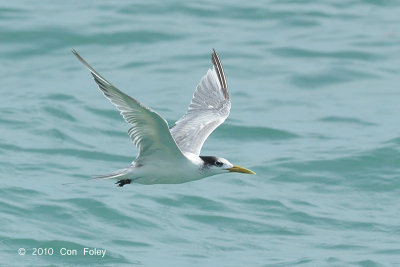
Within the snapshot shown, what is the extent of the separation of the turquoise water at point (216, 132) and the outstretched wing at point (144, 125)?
7.54 ft

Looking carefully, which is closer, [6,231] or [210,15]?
[6,231]

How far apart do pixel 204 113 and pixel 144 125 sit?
2.59 metres

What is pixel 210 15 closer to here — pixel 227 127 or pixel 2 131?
pixel 227 127

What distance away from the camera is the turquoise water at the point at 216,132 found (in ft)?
45.1

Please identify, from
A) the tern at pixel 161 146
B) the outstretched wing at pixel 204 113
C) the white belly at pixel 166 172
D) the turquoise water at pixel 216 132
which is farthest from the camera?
the turquoise water at pixel 216 132

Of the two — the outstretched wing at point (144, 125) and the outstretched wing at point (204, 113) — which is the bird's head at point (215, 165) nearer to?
the outstretched wing at point (144, 125)

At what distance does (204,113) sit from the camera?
43.0 feet

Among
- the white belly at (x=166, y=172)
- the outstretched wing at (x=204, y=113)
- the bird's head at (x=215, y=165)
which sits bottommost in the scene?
the white belly at (x=166, y=172)

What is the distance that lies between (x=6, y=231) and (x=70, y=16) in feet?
31.8

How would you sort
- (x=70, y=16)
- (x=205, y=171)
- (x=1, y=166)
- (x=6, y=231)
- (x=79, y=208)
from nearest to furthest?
(x=205, y=171) < (x=6, y=231) < (x=79, y=208) < (x=1, y=166) < (x=70, y=16)

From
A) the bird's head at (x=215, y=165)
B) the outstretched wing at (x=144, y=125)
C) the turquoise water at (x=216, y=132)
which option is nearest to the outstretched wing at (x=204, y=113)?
the bird's head at (x=215, y=165)

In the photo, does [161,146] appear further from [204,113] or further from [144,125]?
[204,113]

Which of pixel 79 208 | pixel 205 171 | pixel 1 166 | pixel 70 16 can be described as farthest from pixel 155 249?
pixel 70 16

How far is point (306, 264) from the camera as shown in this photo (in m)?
13.3
